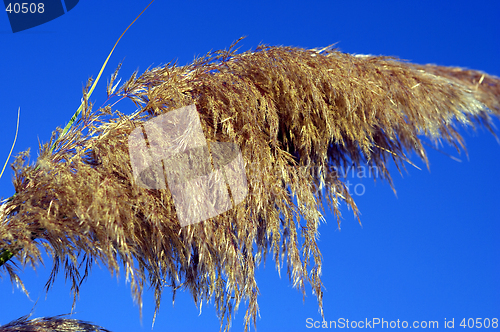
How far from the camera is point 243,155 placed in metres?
2.12

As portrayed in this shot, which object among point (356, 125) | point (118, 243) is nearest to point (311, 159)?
point (356, 125)

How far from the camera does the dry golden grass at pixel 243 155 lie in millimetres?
1914

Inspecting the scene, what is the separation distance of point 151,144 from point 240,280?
2.37 ft

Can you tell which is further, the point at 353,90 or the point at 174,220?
the point at 353,90

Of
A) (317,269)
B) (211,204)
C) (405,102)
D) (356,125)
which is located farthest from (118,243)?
(405,102)

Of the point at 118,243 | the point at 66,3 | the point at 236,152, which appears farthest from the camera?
the point at 66,3

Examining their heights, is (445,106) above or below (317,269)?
above

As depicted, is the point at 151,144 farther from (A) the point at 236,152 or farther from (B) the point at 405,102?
(B) the point at 405,102

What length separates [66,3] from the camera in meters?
2.42

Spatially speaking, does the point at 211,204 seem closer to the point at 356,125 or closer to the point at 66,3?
the point at 356,125

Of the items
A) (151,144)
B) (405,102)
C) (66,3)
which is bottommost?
(151,144)

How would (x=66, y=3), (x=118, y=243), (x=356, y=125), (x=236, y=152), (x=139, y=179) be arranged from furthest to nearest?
1. (x=66, y=3)
2. (x=356, y=125)
3. (x=236, y=152)
4. (x=139, y=179)
5. (x=118, y=243)

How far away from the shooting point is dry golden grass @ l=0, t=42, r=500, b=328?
1.91 metres

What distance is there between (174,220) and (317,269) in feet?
2.36
